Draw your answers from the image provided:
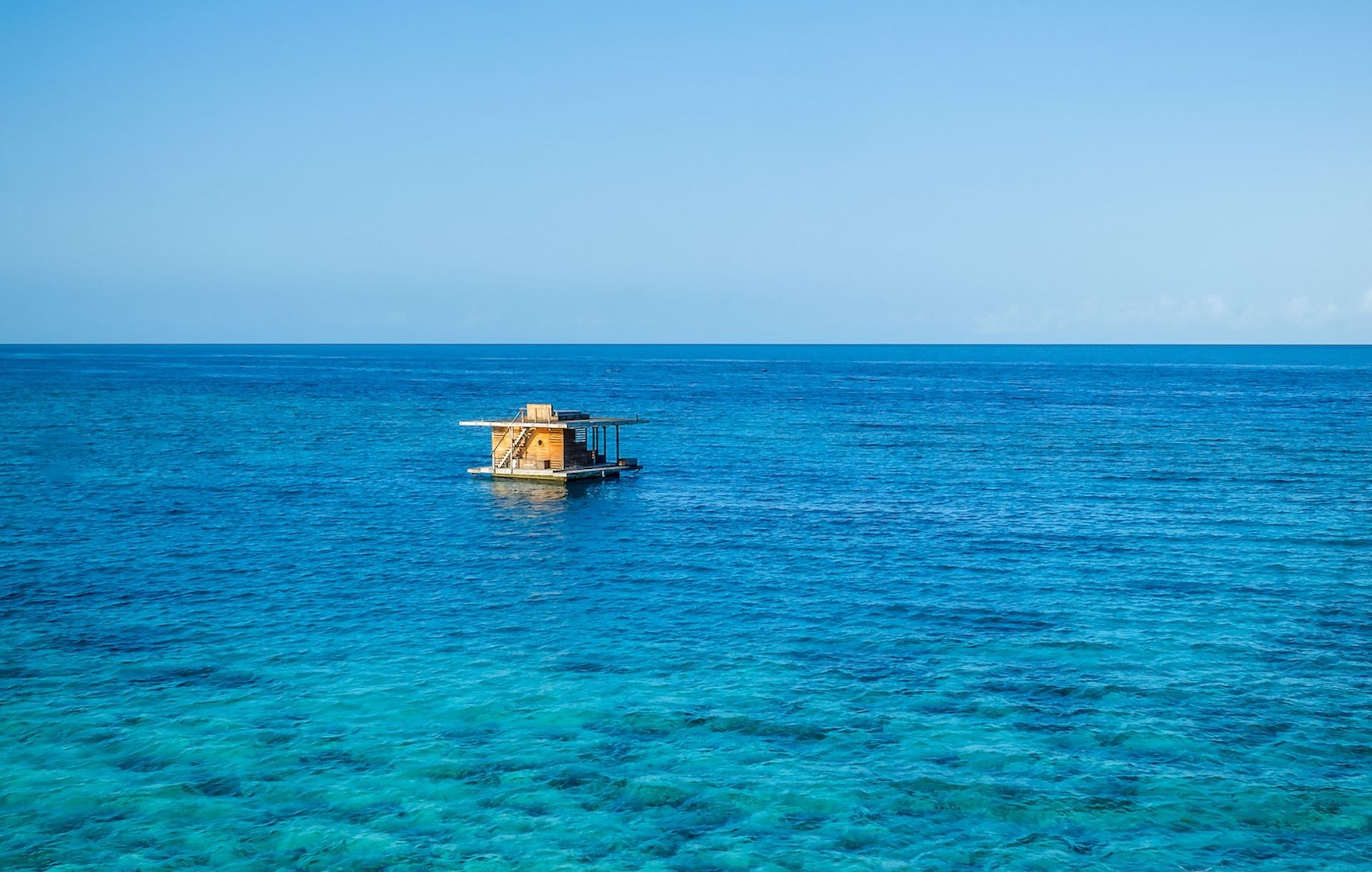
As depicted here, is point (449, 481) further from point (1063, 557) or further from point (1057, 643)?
point (1057, 643)

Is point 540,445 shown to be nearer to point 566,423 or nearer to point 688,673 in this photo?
point 566,423

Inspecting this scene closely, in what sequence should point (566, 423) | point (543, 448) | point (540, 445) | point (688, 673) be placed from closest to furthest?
point (688, 673) < point (566, 423) < point (543, 448) < point (540, 445)

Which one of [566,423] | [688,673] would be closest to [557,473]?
[566,423]

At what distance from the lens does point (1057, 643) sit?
→ 1266 inches

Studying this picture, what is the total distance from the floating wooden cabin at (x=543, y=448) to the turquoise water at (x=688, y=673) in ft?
8.63

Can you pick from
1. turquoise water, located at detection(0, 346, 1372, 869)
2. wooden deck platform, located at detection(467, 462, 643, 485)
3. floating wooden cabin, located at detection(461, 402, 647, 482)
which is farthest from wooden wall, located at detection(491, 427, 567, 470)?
turquoise water, located at detection(0, 346, 1372, 869)

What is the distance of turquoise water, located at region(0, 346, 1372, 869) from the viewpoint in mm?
20797

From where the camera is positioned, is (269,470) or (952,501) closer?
(952,501)

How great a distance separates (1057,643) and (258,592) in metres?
27.7

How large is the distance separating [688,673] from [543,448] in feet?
127

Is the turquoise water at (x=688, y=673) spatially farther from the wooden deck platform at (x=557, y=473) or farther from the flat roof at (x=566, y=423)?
the flat roof at (x=566, y=423)

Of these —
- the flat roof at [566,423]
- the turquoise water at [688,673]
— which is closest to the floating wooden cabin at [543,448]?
the flat roof at [566,423]

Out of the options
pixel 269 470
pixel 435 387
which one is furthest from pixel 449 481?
pixel 435 387

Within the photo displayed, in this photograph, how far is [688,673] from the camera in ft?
96.9
